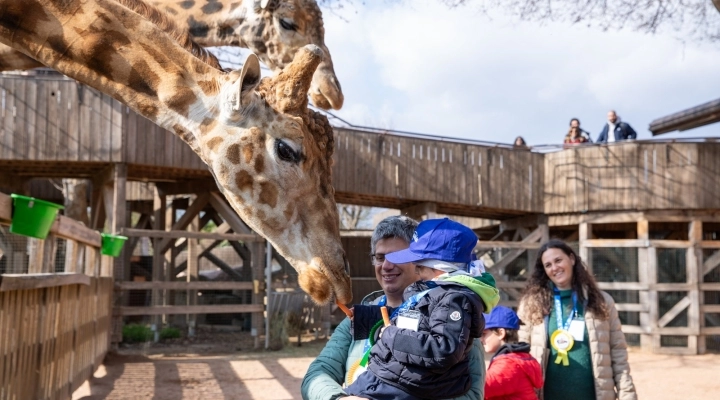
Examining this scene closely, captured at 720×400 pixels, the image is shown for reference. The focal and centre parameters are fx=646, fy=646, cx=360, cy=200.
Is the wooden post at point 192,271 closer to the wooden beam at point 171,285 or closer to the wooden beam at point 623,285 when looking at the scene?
the wooden beam at point 171,285

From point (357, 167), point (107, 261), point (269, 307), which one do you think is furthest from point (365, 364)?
point (357, 167)

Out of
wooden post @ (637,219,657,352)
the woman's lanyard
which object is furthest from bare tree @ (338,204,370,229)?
the woman's lanyard

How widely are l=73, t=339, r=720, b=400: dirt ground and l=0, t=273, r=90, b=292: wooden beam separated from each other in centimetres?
260

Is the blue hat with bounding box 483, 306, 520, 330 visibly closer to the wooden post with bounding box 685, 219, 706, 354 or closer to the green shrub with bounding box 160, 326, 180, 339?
the green shrub with bounding box 160, 326, 180, 339

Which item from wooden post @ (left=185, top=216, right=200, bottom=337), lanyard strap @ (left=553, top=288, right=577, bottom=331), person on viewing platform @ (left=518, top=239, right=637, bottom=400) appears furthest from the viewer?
wooden post @ (left=185, top=216, right=200, bottom=337)

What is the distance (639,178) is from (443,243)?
1374 cm

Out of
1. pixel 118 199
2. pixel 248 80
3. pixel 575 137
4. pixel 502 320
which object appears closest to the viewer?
pixel 248 80

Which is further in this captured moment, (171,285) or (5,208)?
(171,285)

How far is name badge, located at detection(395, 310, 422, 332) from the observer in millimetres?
2193

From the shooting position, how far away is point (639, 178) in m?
14.7

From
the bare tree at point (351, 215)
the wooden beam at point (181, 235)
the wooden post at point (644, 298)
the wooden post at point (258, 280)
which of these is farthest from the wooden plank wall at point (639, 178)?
the bare tree at point (351, 215)

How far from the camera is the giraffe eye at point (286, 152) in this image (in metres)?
2.99

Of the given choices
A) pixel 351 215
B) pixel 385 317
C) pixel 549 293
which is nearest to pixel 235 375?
pixel 549 293

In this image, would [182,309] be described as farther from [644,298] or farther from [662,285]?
[662,285]
